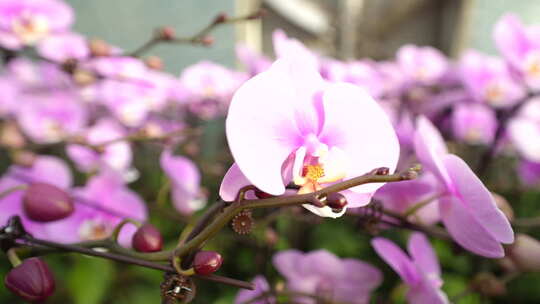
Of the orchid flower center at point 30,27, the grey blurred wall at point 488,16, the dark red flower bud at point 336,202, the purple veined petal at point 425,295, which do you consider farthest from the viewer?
the grey blurred wall at point 488,16

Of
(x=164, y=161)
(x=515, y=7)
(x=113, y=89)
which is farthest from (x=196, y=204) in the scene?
(x=515, y=7)

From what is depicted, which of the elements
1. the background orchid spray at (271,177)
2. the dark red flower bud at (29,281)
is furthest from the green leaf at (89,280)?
the dark red flower bud at (29,281)

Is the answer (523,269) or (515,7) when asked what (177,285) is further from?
(515,7)

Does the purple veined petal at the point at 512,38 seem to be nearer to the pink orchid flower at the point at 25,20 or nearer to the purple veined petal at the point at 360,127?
the purple veined petal at the point at 360,127

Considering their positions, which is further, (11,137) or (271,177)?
(11,137)

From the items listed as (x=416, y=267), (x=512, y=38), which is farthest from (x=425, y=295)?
(x=512, y=38)

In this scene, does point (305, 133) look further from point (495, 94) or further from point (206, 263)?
point (495, 94)
